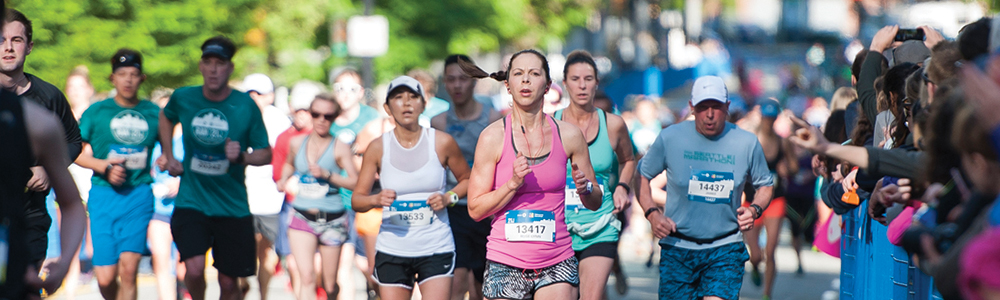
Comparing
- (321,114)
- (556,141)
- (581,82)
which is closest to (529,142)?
(556,141)

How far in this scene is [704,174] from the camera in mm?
6363

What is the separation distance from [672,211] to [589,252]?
1.74 ft

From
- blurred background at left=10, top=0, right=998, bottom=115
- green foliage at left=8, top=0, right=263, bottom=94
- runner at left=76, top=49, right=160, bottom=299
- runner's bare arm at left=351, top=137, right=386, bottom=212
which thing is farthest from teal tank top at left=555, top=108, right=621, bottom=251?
green foliage at left=8, top=0, right=263, bottom=94

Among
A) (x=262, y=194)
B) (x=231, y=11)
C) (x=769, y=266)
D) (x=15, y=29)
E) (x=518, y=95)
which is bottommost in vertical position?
(x=769, y=266)

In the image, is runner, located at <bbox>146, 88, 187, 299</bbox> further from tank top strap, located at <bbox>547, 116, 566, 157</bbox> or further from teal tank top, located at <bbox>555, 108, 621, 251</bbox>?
tank top strap, located at <bbox>547, 116, 566, 157</bbox>

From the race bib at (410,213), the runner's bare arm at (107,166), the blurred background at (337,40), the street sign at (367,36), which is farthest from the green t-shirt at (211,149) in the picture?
the street sign at (367,36)

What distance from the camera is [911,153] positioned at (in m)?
4.33

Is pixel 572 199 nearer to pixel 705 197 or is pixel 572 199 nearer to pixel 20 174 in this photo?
pixel 705 197

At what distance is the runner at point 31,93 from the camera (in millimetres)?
5855

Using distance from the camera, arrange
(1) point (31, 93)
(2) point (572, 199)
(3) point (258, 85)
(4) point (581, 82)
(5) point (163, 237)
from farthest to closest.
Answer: (3) point (258, 85), (5) point (163, 237), (4) point (581, 82), (2) point (572, 199), (1) point (31, 93)

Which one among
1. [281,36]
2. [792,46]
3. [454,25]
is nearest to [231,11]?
[281,36]

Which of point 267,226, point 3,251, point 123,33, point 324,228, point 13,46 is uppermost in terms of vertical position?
point 123,33

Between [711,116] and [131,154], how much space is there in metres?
4.17

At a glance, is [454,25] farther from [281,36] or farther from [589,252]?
[589,252]
